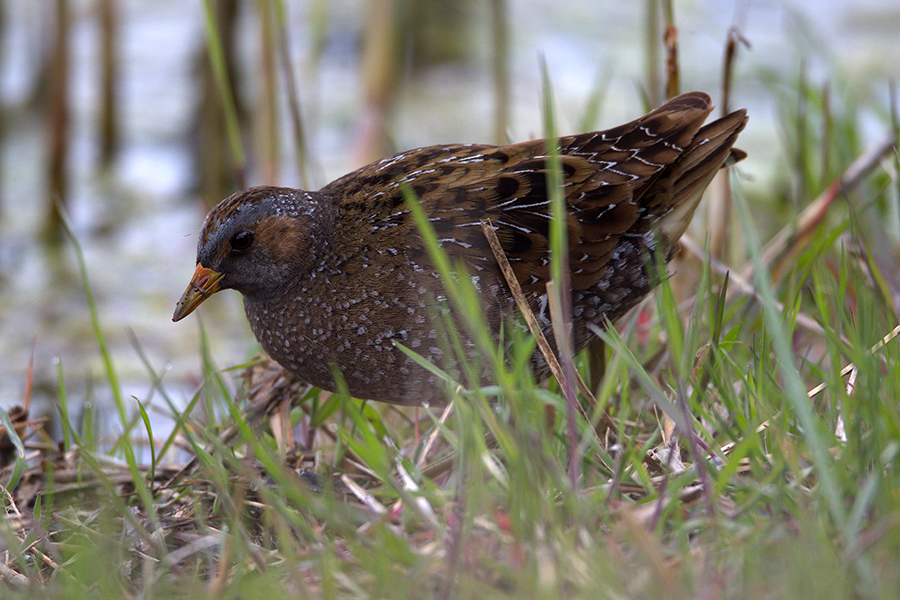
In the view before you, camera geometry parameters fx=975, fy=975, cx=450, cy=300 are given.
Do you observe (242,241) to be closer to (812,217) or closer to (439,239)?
(439,239)

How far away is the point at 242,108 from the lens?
6.25 m

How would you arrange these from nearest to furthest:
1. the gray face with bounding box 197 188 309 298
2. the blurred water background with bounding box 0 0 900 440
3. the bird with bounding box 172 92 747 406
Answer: the bird with bounding box 172 92 747 406, the gray face with bounding box 197 188 309 298, the blurred water background with bounding box 0 0 900 440

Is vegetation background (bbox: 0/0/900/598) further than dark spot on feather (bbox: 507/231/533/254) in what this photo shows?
No

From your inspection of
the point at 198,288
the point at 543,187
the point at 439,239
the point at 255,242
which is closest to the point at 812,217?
the point at 543,187

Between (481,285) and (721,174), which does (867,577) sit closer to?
(481,285)

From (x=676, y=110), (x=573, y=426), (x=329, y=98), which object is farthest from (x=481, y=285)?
(x=329, y=98)

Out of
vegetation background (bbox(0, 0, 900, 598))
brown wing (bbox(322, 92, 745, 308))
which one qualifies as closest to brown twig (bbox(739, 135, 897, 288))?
vegetation background (bbox(0, 0, 900, 598))

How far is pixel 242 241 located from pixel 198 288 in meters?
0.17

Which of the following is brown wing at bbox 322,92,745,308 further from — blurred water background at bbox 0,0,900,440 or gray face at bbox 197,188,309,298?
blurred water background at bbox 0,0,900,440

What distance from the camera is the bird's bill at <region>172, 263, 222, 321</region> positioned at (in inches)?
97.4

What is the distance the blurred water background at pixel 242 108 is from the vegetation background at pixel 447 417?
0.03 metres

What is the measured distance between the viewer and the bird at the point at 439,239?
2.32m

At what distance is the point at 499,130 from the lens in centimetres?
452

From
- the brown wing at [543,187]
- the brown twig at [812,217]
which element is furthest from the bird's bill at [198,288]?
the brown twig at [812,217]
